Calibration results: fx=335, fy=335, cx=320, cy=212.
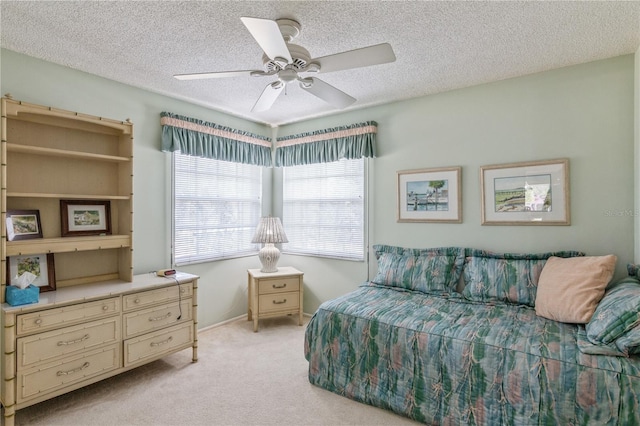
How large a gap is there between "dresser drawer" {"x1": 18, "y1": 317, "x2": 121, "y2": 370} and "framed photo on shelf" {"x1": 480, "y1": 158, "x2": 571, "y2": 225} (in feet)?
10.7

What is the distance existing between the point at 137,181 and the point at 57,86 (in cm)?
96

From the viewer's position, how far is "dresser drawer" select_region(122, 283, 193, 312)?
8.63 feet

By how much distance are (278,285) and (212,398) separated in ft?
5.06

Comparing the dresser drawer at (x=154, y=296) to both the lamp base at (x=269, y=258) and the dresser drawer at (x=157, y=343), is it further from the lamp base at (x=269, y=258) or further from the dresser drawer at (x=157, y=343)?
the lamp base at (x=269, y=258)

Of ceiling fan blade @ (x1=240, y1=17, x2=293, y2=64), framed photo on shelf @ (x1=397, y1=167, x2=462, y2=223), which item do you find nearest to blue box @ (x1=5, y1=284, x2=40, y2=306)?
ceiling fan blade @ (x1=240, y1=17, x2=293, y2=64)

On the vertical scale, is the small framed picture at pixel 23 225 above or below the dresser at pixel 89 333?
above

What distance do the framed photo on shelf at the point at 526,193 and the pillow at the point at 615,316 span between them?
88cm

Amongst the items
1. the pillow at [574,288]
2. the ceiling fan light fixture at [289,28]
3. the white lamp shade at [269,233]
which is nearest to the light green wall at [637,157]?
the pillow at [574,288]

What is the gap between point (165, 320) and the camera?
286cm

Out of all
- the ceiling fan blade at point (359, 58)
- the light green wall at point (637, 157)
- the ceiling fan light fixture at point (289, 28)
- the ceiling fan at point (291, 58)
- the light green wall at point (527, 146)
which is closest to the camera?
the ceiling fan at point (291, 58)

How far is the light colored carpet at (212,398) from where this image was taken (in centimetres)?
222

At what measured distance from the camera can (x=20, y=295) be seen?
7.09 ft

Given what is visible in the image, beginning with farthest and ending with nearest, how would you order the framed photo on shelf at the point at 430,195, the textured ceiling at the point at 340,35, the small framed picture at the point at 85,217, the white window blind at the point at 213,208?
the white window blind at the point at 213,208, the framed photo on shelf at the point at 430,195, the small framed picture at the point at 85,217, the textured ceiling at the point at 340,35

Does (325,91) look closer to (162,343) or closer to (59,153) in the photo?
(59,153)
